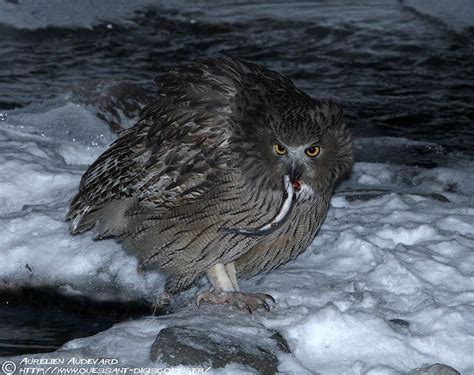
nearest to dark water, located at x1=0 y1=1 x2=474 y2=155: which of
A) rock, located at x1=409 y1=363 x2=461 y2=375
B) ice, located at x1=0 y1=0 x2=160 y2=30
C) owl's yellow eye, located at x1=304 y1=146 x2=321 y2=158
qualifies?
ice, located at x1=0 y1=0 x2=160 y2=30

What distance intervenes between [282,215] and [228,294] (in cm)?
52

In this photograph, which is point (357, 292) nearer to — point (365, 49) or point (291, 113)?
point (291, 113)

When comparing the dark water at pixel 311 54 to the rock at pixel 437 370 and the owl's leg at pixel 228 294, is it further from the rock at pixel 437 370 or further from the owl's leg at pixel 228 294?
the rock at pixel 437 370

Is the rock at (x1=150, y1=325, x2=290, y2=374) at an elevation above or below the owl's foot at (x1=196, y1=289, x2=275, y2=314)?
above

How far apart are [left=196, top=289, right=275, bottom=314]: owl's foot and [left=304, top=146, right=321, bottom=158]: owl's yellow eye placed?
74cm

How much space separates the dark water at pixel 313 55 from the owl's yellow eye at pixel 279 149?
2941 millimetres

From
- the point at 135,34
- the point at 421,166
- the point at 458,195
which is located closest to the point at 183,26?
the point at 135,34

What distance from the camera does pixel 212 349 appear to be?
4.23 m

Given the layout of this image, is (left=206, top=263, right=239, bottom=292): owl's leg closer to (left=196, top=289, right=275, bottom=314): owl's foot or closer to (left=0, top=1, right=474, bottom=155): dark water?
(left=196, top=289, right=275, bottom=314): owl's foot

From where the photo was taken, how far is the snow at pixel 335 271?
448cm

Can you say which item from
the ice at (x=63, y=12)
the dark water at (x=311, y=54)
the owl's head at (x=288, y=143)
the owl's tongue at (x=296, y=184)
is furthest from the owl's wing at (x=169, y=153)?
the ice at (x=63, y=12)

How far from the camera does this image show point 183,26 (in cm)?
1062

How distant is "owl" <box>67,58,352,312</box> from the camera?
469 cm

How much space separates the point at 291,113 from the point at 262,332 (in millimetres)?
988
